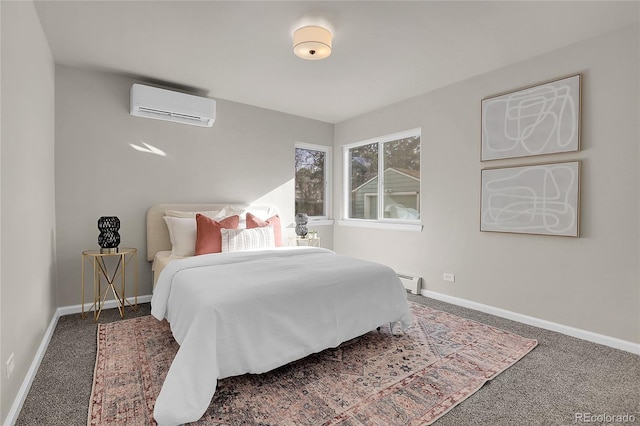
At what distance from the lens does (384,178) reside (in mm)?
4781

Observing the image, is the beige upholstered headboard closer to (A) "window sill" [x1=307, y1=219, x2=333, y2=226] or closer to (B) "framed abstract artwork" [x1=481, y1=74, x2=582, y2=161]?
(A) "window sill" [x1=307, y1=219, x2=333, y2=226]

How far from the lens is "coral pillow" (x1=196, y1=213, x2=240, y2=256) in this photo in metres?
3.38

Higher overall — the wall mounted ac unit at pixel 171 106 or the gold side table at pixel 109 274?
the wall mounted ac unit at pixel 171 106

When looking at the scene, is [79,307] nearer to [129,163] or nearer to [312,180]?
[129,163]

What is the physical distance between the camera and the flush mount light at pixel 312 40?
2.47 meters

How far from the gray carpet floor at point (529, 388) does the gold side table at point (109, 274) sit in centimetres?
57

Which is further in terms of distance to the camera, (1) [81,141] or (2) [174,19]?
(1) [81,141]

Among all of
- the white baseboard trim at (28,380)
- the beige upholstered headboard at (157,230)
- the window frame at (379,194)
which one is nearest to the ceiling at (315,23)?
the window frame at (379,194)

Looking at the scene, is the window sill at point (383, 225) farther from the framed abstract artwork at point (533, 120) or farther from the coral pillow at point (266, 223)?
the coral pillow at point (266, 223)

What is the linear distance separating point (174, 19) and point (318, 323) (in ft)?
8.05

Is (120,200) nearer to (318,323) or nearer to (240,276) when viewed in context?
(240,276)

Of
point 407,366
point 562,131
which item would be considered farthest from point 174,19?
point 562,131

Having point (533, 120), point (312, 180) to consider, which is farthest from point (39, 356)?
point (533, 120)

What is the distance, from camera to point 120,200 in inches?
140
